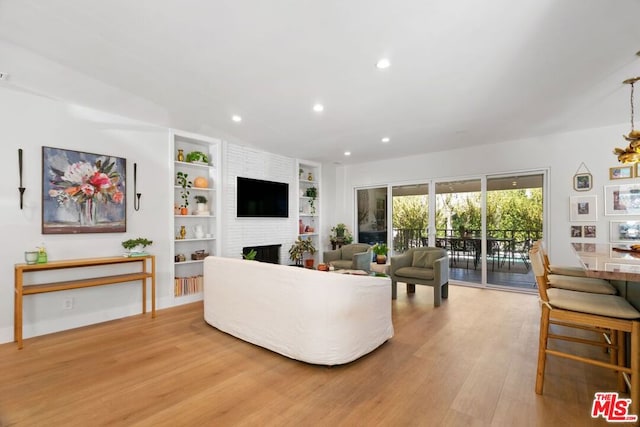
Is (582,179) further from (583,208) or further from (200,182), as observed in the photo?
(200,182)

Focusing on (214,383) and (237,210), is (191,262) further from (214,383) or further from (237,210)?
(214,383)

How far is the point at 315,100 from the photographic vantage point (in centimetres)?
357

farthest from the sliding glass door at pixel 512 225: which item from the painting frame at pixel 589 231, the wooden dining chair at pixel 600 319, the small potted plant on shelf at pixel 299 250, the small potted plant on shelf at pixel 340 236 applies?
the small potted plant on shelf at pixel 299 250

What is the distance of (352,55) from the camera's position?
2.60 metres

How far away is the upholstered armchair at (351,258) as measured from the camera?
5.21 metres

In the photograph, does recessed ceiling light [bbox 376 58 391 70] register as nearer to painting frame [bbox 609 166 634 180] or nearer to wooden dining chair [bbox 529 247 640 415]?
wooden dining chair [bbox 529 247 640 415]

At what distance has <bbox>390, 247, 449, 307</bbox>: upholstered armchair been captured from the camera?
13.9 feet

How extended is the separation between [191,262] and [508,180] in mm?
5577

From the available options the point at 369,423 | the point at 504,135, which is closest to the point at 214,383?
the point at 369,423

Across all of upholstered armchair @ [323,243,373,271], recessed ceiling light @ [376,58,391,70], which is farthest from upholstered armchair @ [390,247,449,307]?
recessed ceiling light @ [376,58,391,70]

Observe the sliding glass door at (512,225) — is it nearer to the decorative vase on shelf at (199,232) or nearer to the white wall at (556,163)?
the white wall at (556,163)

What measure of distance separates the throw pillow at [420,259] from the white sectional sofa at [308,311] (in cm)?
202

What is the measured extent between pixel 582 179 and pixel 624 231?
0.90 metres

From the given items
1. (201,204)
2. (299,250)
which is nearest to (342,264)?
(299,250)
